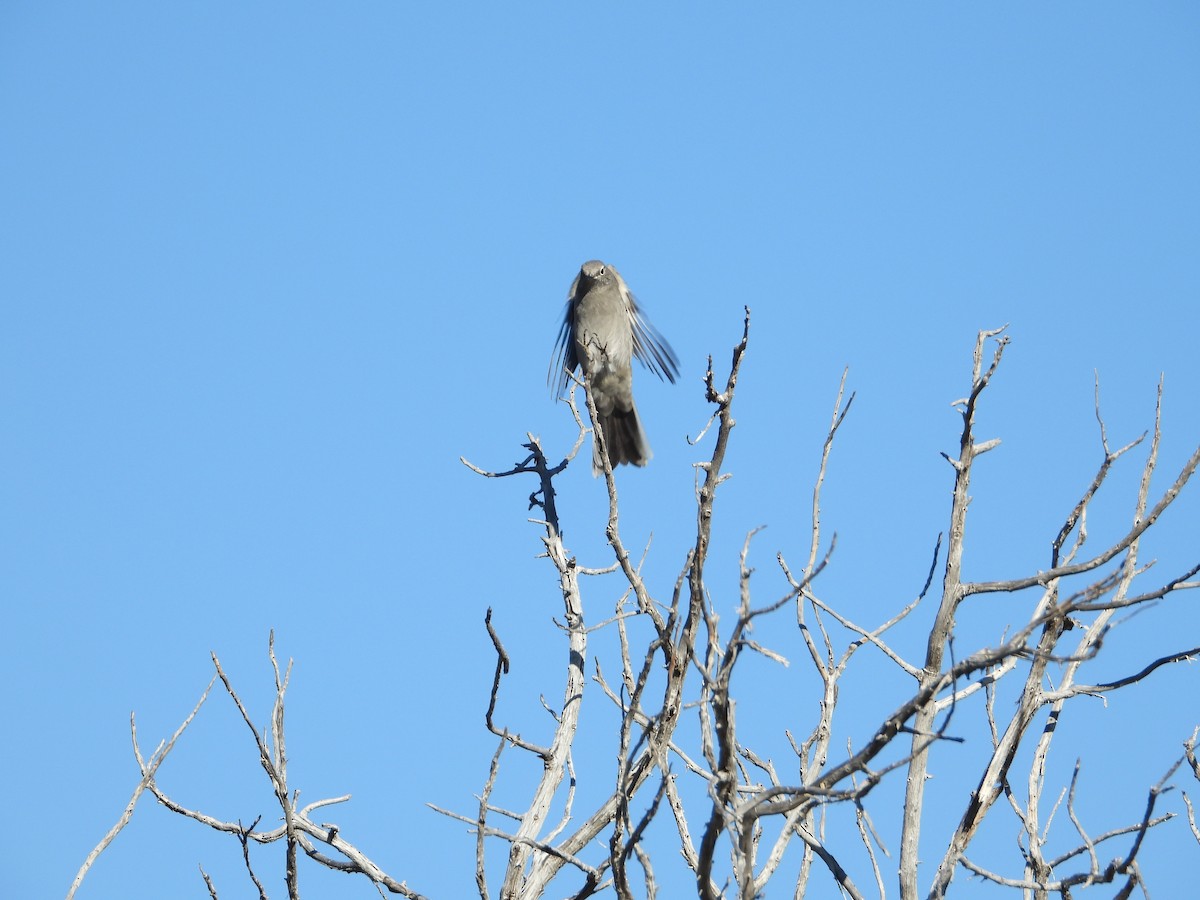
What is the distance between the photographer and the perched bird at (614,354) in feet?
31.1

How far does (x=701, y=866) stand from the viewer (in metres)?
3.44

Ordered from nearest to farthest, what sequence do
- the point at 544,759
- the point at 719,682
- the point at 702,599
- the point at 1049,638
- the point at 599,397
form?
1. the point at 719,682
2. the point at 702,599
3. the point at 1049,638
4. the point at 544,759
5. the point at 599,397

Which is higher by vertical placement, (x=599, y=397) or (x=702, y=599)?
(x=599, y=397)

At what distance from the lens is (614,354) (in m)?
9.62

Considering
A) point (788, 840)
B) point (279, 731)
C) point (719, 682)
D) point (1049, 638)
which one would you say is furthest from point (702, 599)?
point (1049, 638)

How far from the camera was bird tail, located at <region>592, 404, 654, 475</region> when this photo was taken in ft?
31.4

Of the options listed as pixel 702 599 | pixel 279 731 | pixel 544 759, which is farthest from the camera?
pixel 544 759

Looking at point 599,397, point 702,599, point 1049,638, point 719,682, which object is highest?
point 599,397

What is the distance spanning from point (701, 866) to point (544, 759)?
6.75ft

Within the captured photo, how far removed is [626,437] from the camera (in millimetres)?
9727

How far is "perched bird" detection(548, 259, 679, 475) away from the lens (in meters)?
9.48

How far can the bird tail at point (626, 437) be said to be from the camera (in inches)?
377

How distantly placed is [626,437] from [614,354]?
0.62 meters

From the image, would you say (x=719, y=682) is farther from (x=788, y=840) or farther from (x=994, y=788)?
(x=994, y=788)
